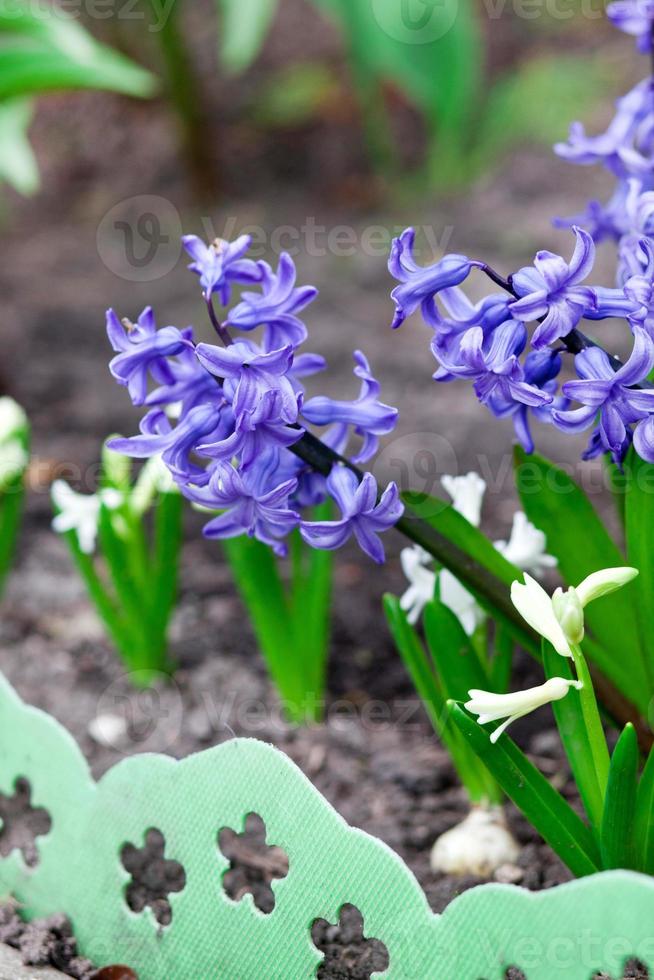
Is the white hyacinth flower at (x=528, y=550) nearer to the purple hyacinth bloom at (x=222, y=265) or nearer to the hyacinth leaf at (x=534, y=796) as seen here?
the hyacinth leaf at (x=534, y=796)

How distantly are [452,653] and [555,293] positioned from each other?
423 millimetres

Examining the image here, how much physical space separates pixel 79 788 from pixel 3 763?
14cm

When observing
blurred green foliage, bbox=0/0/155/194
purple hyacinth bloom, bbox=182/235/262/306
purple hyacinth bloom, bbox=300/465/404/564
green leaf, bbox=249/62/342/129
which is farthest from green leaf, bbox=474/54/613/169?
purple hyacinth bloom, bbox=300/465/404/564

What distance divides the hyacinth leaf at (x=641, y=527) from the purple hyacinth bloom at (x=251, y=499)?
0.36 m

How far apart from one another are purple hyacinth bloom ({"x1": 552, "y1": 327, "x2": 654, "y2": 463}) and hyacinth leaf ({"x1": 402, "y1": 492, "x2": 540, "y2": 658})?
0.21 meters

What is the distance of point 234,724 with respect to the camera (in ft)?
5.74

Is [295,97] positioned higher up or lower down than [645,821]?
lower down

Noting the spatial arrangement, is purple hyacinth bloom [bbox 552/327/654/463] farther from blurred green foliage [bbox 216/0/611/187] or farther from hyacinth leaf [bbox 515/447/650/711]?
blurred green foliage [bbox 216/0/611/187]

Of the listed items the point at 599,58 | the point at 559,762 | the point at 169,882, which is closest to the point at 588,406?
the point at 559,762

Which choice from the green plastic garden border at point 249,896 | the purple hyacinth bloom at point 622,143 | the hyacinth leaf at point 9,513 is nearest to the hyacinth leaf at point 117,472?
the hyacinth leaf at point 9,513

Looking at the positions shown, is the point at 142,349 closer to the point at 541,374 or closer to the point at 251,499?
the point at 251,499

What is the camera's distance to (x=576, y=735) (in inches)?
44.2

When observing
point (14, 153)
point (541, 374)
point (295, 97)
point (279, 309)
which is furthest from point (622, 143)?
point (295, 97)

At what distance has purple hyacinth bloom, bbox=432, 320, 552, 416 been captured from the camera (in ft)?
3.56
